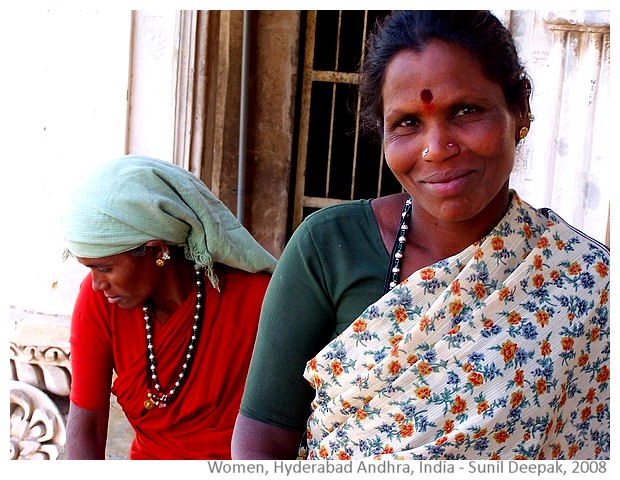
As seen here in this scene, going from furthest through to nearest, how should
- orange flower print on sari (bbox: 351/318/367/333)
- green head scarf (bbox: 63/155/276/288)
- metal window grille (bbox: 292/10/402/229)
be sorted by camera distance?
metal window grille (bbox: 292/10/402/229) < green head scarf (bbox: 63/155/276/288) < orange flower print on sari (bbox: 351/318/367/333)

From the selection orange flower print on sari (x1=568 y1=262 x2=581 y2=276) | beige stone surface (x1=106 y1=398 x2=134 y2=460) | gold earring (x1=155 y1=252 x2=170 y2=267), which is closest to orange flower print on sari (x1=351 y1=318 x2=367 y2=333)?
orange flower print on sari (x1=568 y1=262 x2=581 y2=276)

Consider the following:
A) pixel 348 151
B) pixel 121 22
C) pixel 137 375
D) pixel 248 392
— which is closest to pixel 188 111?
pixel 121 22

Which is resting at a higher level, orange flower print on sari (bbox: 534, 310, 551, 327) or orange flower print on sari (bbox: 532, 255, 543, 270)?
orange flower print on sari (bbox: 532, 255, 543, 270)

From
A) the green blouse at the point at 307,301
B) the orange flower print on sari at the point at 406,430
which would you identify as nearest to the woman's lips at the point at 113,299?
the green blouse at the point at 307,301

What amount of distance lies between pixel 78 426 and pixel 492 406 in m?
1.59

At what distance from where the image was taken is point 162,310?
2.90 meters

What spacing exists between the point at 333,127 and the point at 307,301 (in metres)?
2.66

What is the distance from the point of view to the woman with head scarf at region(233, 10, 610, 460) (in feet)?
5.97

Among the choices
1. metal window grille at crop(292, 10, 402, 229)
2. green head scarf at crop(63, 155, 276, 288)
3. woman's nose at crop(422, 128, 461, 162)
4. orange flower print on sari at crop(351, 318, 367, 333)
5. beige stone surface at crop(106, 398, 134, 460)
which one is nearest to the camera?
woman's nose at crop(422, 128, 461, 162)

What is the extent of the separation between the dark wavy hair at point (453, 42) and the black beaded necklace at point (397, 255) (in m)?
0.22

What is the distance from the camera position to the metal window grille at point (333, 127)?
4363 mm

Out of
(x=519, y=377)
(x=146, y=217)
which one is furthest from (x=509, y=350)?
(x=146, y=217)

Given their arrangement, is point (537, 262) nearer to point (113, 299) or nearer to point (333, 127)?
point (113, 299)

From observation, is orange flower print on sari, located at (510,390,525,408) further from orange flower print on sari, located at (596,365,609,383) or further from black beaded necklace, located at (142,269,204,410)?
black beaded necklace, located at (142,269,204,410)
